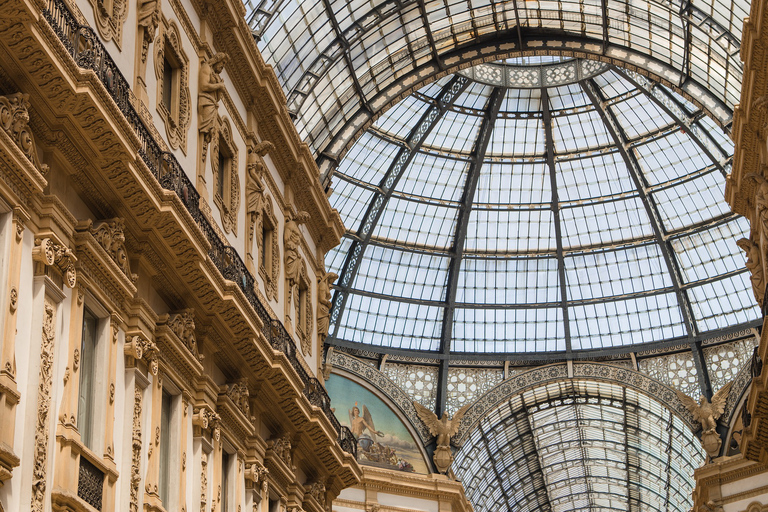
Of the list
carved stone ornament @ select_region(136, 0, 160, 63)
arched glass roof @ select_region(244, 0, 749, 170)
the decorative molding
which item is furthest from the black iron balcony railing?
the decorative molding

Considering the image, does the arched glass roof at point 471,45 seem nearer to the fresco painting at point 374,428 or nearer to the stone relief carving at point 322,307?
the stone relief carving at point 322,307

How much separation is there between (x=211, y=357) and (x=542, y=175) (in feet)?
95.6

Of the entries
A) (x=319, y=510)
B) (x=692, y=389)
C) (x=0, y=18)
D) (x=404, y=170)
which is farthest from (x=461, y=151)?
(x=0, y=18)

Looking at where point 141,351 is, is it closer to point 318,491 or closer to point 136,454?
point 136,454

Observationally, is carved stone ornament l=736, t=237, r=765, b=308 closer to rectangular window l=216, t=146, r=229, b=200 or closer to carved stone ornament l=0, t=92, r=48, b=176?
rectangular window l=216, t=146, r=229, b=200

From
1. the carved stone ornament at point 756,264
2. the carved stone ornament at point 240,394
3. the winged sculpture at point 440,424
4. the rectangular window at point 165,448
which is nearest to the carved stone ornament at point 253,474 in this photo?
the carved stone ornament at point 240,394

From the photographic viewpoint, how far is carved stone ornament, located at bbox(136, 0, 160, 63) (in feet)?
62.8

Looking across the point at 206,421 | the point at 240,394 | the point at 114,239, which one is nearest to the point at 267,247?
the point at 240,394

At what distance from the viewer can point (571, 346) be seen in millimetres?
48750

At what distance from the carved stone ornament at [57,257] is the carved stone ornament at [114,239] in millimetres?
963

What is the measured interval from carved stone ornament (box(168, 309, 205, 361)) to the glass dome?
83.5 ft

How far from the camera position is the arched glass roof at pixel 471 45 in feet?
113

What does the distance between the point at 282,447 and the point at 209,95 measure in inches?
336

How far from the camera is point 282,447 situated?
25578 mm
